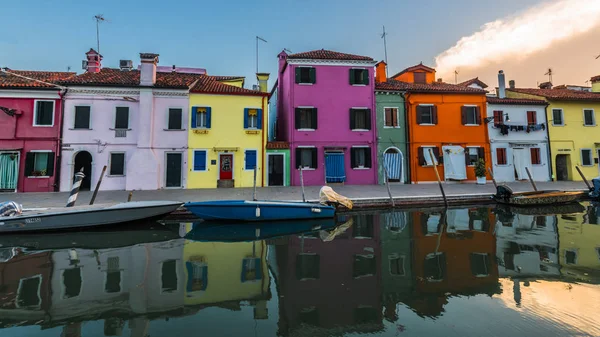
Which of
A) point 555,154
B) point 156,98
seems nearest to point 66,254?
point 156,98

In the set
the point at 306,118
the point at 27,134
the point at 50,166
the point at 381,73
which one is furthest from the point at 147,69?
the point at 381,73

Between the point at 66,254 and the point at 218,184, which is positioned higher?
the point at 218,184

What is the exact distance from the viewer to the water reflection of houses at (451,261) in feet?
13.7

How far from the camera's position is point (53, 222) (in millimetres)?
7980

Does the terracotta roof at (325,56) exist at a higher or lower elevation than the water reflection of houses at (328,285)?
higher

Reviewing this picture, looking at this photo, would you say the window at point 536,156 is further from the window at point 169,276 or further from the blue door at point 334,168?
the window at point 169,276

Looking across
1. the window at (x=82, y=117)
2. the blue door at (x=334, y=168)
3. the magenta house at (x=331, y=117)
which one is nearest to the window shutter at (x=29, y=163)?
the window at (x=82, y=117)

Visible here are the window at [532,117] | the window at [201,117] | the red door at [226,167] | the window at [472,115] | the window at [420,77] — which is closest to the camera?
the window at [201,117]

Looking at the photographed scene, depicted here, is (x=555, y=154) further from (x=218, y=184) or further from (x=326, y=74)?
(x=218, y=184)

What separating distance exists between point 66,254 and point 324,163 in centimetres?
1404

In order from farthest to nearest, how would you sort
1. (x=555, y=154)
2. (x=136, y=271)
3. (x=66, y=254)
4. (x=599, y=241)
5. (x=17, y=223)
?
(x=555, y=154), (x=17, y=223), (x=599, y=241), (x=66, y=254), (x=136, y=271)

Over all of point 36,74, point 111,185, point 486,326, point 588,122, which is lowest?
point 486,326

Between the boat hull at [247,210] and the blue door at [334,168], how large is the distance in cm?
887

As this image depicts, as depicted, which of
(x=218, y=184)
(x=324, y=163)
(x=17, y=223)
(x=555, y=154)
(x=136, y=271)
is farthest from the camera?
(x=555, y=154)
